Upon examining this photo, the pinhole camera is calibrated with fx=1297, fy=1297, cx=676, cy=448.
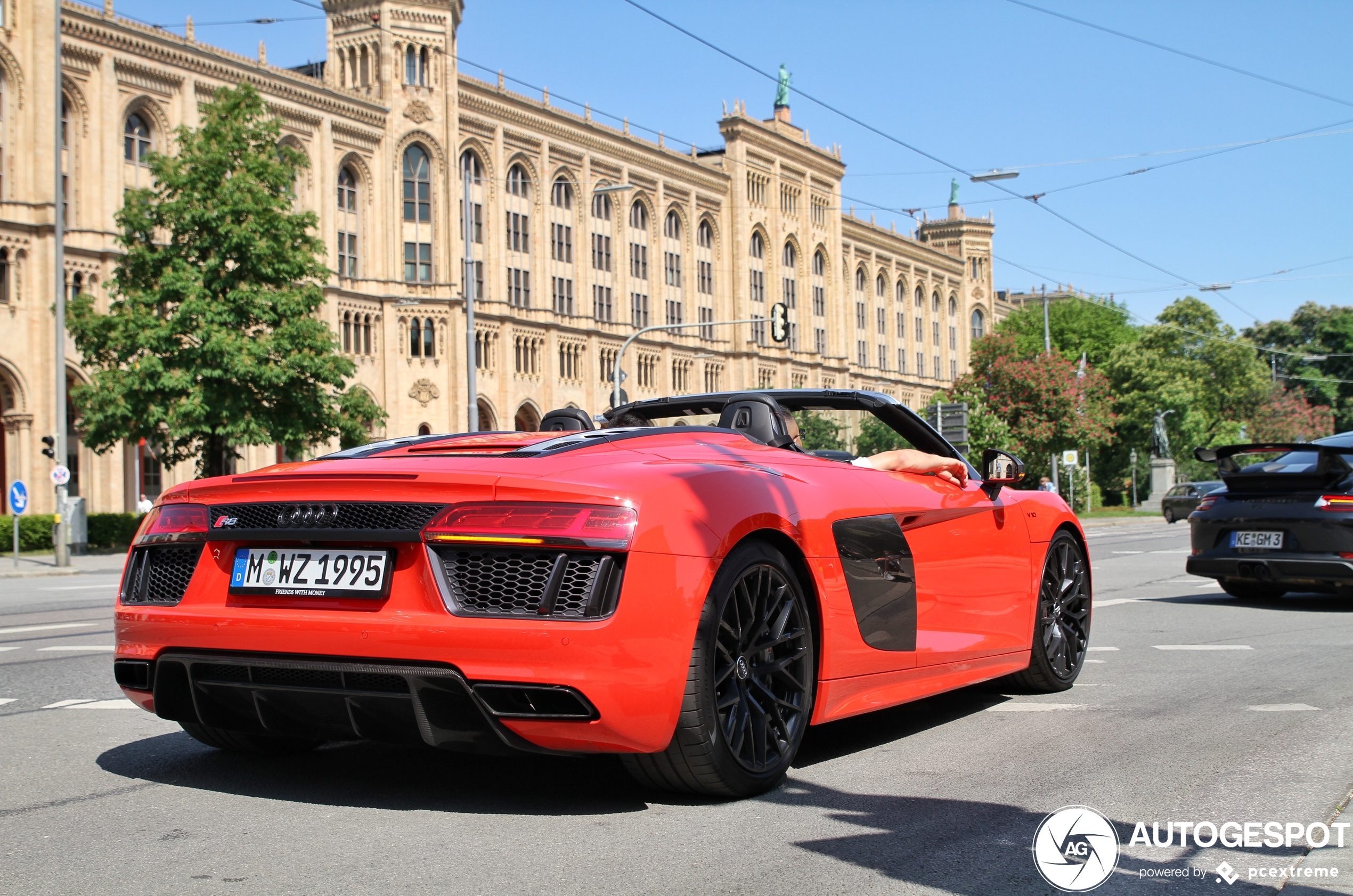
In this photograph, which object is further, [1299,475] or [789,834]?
[1299,475]

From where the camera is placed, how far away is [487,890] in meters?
3.03

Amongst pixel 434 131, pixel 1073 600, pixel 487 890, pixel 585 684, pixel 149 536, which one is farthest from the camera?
pixel 434 131

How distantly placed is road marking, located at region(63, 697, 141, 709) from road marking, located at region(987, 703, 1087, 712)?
4012 mm

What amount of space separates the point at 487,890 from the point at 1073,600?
13.9 ft

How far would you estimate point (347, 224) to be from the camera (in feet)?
170

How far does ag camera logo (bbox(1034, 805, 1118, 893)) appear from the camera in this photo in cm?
320

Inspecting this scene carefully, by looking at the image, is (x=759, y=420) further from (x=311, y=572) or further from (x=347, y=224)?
(x=347, y=224)

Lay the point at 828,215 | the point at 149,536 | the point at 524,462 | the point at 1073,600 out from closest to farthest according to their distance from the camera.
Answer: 1. the point at 524,462
2. the point at 149,536
3. the point at 1073,600
4. the point at 828,215

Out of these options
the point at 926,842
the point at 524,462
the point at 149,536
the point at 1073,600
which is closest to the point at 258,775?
the point at 149,536

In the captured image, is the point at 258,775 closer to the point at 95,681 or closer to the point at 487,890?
the point at 487,890

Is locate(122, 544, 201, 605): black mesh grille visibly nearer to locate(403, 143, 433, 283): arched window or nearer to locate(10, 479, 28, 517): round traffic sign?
locate(10, 479, 28, 517): round traffic sign

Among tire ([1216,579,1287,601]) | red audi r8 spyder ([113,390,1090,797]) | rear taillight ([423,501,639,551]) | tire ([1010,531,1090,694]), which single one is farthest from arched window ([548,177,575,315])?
rear taillight ([423,501,639,551])

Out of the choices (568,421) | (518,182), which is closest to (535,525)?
(568,421)

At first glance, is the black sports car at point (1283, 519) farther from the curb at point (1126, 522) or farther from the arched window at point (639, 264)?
the arched window at point (639, 264)
